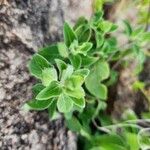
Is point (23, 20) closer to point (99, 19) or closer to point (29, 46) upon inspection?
point (29, 46)

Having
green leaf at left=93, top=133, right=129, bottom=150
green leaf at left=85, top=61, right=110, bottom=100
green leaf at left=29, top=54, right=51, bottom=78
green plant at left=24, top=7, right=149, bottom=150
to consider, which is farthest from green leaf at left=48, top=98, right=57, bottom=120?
green leaf at left=93, top=133, right=129, bottom=150

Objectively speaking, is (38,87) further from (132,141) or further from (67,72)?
(132,141)

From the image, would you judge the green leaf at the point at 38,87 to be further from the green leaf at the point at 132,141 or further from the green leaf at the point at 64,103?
the green leaf at the point at 132,141

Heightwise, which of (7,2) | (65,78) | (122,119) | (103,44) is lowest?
(122,119)

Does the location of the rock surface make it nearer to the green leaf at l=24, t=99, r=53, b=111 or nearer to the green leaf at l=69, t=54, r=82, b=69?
the green leaf at l=24, t=99, r=53, b=111

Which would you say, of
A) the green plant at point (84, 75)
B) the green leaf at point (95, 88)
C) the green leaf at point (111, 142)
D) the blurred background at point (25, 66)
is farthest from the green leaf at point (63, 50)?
the green leaf at point (111, 142)

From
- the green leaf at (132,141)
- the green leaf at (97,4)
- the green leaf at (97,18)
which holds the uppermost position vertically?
the green leaf at (97,4)

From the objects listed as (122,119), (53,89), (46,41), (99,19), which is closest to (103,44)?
(99,19)
